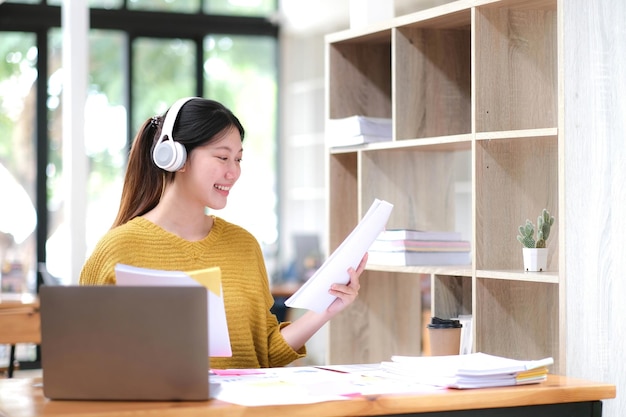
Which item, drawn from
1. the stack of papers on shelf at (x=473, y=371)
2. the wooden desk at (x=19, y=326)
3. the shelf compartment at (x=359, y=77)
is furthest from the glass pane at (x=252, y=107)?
the stack of papers on shelf at (x=473, y=371)

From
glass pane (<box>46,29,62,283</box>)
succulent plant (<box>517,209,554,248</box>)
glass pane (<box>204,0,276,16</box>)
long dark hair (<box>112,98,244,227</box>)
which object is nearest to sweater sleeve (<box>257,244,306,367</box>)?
long dark hair (<box>112,98,244,227</box>)

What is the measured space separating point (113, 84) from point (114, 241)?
20.9ft

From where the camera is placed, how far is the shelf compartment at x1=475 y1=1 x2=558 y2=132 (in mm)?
2936

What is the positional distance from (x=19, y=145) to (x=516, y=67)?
20.6 feet

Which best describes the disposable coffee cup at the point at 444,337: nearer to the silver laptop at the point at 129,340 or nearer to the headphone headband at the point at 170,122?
the headphone headband at the point at 170,122

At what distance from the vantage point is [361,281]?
3.66m

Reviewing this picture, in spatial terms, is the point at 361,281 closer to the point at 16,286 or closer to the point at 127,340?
the point at 127,340

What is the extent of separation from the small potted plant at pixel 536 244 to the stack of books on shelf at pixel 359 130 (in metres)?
0.79

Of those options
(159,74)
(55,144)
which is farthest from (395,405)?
(159,74)

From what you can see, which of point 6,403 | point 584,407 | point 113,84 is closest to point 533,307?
point 584,407

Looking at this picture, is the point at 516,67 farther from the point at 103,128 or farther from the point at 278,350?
the point at 103,128

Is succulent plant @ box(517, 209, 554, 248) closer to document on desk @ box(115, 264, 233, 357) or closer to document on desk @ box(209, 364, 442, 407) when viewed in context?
document on desk @ box(209, 364, 442, 407)

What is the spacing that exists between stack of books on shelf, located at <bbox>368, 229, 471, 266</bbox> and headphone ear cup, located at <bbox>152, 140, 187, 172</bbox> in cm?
88

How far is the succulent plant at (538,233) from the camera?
2.84 metres
